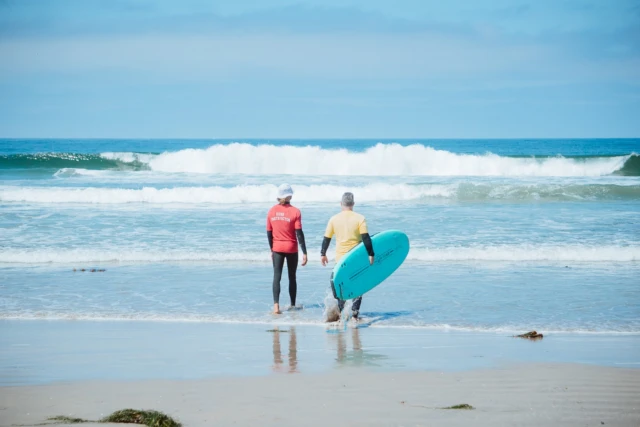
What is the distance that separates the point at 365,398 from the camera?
5.02 meters

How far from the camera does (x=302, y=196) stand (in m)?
23.0

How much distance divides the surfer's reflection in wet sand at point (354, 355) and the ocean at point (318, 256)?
1000 millimetres

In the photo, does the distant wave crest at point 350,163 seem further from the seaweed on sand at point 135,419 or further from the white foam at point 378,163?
the seaweed on sand at point 135,419

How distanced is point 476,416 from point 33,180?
28.7m

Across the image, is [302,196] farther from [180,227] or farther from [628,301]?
[628,301]

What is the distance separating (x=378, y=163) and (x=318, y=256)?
26.1 meters

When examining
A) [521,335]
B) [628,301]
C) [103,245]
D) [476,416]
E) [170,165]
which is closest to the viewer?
[476,416]

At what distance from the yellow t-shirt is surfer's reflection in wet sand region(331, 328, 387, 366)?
3.86ft

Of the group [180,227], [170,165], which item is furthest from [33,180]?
[180,227]

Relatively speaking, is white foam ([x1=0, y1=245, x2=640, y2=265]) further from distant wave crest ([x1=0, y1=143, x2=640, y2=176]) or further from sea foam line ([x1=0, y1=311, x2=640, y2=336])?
distant wave crest ([x1=0, y1=143, x2=640, y2=176])

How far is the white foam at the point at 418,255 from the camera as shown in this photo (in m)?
12.5

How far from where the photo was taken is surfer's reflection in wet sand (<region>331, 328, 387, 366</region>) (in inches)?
244

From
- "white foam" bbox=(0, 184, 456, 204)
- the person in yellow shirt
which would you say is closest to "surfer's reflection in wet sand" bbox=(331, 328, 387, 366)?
the person in yellow shirt

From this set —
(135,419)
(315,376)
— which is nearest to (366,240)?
(315,376)
